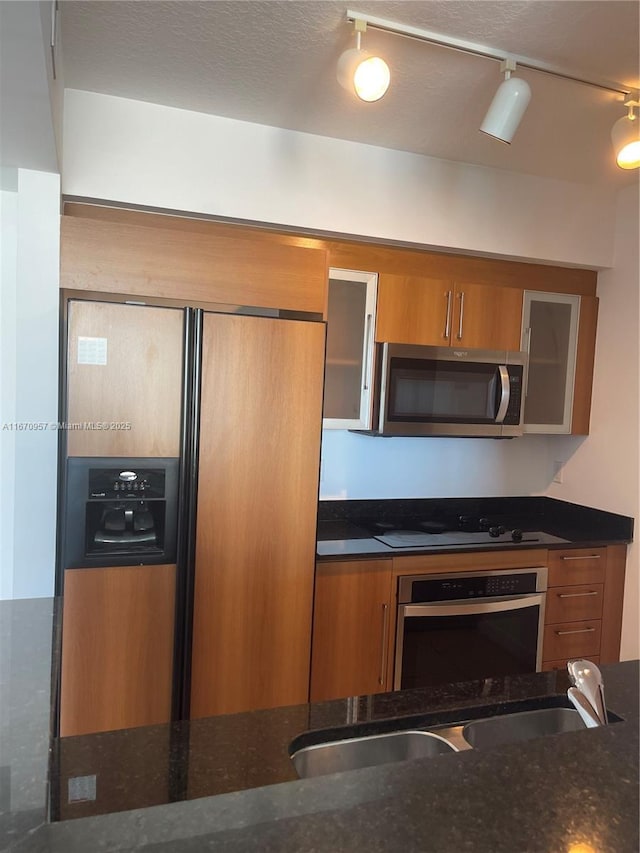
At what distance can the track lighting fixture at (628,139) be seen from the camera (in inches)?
75.2

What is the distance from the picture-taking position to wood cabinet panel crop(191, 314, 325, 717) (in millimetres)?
2127

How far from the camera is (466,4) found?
5.31ft

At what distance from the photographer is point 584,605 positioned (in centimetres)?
289

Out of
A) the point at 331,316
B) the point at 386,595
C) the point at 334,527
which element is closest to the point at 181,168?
the point at 331,316

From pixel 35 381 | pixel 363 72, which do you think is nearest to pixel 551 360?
pixel 363 72

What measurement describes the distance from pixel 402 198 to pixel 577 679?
213cm

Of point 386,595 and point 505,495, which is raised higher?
point 505,495

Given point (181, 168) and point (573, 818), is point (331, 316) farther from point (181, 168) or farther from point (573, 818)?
point (573, 818)

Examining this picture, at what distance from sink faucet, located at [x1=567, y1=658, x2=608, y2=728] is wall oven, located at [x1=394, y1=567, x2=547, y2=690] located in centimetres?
144

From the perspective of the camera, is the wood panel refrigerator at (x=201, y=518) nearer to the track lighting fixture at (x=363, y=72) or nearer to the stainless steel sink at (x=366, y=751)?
the track lighting fixture at (x=363, y=72)

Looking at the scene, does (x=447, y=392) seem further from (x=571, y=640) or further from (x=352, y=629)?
(x=571, y=640)

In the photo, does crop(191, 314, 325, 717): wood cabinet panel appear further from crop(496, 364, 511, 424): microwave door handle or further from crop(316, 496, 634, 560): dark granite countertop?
crop(496, 364, 511, 424): microwave door handle

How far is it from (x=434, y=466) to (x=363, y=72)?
2.03 m

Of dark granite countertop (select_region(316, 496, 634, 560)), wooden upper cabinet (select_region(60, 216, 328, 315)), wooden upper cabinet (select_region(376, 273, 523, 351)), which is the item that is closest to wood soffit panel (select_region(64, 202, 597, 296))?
wooden upper cabinet (select_region(376, 273, 523, 351))
